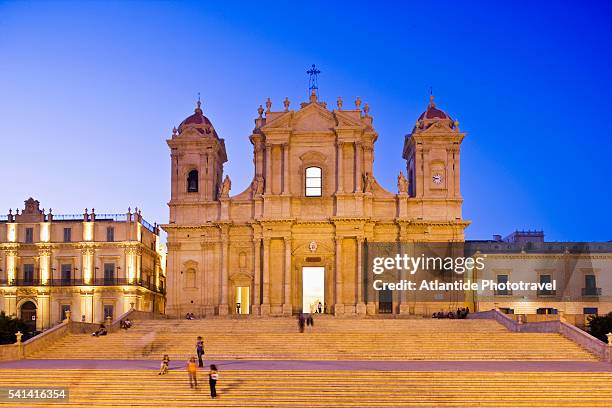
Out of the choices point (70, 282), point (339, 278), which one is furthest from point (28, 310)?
point (339, 278)

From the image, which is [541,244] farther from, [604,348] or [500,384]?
[500,384]

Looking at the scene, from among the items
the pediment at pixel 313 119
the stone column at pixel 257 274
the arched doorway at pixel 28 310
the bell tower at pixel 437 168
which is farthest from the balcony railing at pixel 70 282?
the bell tower at pixel 437 168

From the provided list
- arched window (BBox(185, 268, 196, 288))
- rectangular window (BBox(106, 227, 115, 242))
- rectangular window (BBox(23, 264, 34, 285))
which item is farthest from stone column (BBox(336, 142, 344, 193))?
rectangular window (BBox(23, 264, 34, 285))

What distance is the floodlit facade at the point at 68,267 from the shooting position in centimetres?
6075

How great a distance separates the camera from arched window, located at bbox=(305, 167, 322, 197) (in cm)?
5100

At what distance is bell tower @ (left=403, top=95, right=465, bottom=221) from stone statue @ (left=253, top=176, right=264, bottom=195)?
9.36 meters

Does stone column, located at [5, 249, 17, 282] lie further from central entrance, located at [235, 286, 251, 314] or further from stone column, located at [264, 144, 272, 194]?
stone column, located at [264, 144, 272, 194]

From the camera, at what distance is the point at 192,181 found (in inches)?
2090

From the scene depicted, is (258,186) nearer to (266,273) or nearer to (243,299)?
(266,273)

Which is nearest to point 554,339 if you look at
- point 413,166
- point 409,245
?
point 409,245

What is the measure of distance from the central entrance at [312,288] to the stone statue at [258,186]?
531 centimetres

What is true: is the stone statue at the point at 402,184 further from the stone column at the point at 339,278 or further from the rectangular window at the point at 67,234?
the rectangular window at the point at 67,234

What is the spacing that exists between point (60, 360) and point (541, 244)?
34636 mm

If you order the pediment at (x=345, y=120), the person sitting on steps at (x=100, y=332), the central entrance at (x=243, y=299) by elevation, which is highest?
the pediment at (x=345, y=120)
